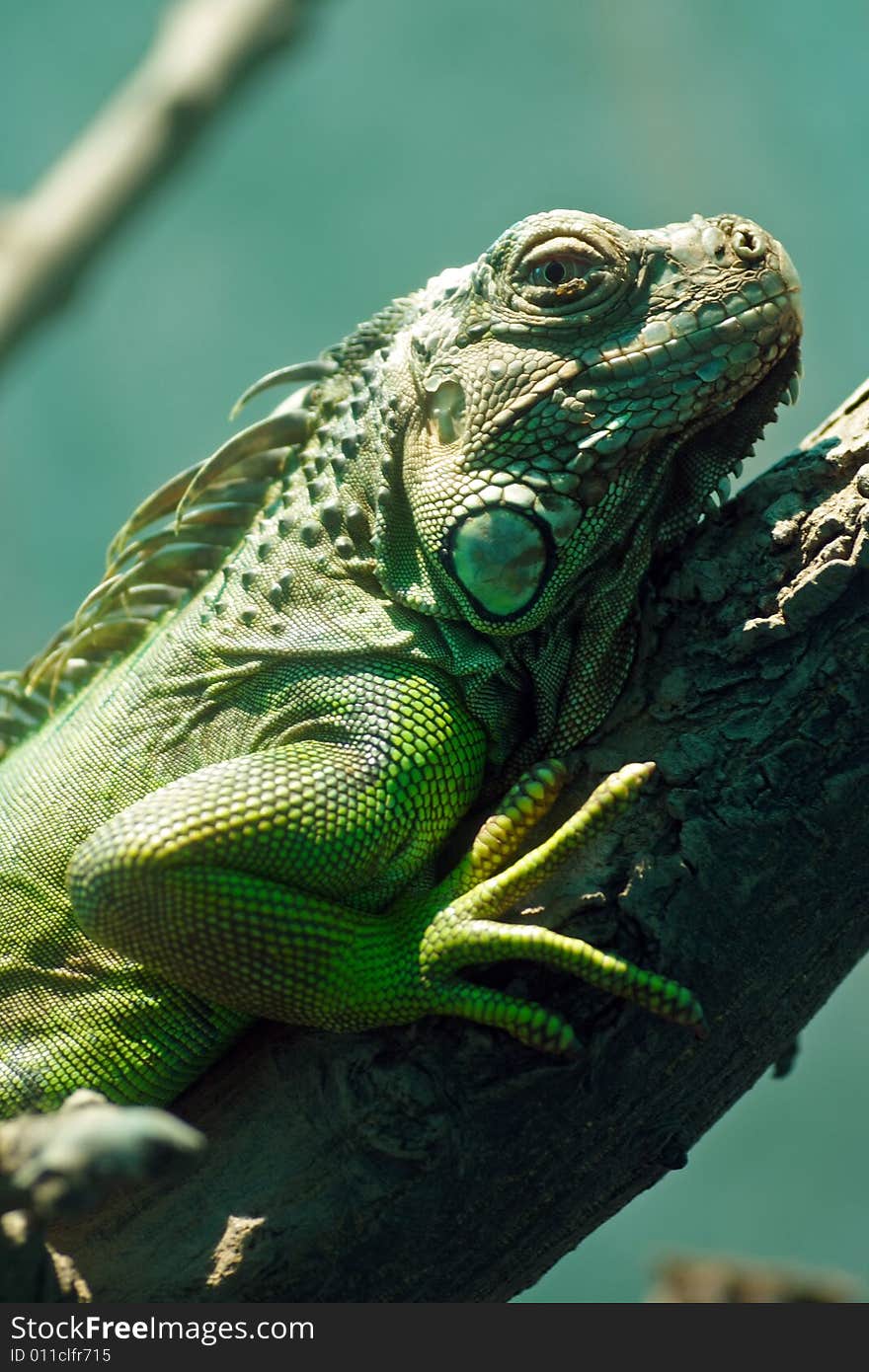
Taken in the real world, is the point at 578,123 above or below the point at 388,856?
above

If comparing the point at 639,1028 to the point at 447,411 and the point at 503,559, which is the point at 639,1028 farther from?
the point at 447,411

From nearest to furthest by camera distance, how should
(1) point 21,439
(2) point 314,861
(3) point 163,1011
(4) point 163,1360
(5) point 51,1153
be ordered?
1. (5) point 51,1153
2. (4) point 163,1360
3. (2) point 314,861
4. (3) point 163,1011
5. (1) point 21,439

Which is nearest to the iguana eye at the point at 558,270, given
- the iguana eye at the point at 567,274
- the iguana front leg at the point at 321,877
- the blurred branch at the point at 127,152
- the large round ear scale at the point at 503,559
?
the iguana eye at the point at 567,274

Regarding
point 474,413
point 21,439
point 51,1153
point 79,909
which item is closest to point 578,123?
point 21,439

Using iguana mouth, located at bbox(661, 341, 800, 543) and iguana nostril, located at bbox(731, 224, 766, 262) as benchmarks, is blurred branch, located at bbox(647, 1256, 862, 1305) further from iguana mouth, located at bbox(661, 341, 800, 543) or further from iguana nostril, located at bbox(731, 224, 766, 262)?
iguana nostril, located at bbox(731, 224, 766, 262)

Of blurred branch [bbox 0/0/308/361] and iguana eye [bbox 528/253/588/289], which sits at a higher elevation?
iguana eye [bbox 528/253/588/289]

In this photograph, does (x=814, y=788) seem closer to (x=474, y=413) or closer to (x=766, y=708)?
(x=766, y=708)

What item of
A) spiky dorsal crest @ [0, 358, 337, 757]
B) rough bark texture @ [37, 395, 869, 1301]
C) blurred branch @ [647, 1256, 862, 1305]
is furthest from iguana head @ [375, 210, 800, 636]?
blurred branch @ [647, 1256, 862, 1305]
